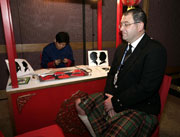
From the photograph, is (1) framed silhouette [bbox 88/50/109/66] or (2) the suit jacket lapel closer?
(2) the suit jacket lapel

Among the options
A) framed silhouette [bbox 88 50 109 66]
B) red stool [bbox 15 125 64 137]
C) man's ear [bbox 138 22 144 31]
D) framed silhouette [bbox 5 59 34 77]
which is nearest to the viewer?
red stool [bbox 15 125 64 137]

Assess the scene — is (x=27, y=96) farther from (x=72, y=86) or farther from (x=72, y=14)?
(x=72, y=14)

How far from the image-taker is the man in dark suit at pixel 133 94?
119 cm

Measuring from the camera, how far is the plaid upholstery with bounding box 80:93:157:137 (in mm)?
1125

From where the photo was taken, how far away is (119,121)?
3.89 feet

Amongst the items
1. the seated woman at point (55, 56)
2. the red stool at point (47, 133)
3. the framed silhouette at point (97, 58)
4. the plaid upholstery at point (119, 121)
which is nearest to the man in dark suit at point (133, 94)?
the plaid upholstery at point (119, 121)

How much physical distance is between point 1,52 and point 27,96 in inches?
78.9

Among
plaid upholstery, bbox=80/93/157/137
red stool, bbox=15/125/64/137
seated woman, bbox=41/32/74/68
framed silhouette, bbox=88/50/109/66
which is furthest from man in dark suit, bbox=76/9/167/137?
seated woman, bbox=41/32/74/68

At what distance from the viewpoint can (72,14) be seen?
11.6 feet

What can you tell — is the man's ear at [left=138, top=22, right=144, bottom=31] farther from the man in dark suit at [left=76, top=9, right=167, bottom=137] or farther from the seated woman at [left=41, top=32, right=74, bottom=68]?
the seated woman at [left=41, top=32, right=74, bottom=68]

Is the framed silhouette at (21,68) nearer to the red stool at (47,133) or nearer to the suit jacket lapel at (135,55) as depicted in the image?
the red stool at (47,133)

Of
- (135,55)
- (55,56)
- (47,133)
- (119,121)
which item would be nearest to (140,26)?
(135,55)

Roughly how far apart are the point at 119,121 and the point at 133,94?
27 centimetres

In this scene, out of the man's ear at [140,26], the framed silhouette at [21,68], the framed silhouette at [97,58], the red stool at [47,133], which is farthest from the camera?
the framed silhouette at [97,58]
